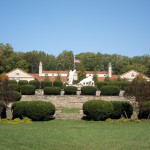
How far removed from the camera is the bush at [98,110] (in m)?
24.2

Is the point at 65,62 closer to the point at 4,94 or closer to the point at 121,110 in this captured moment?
the point at 121,110

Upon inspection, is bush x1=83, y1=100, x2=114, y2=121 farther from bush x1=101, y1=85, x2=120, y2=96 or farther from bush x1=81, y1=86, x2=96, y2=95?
bush x1=81, y1=86, x2=96, y2=95

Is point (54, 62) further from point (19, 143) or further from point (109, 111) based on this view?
point (19, 143)

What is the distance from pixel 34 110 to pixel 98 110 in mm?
4519

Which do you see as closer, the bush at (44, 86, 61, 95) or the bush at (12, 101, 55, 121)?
the bush at (12, 101, 55, 121)

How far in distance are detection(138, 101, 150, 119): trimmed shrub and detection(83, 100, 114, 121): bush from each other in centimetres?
238

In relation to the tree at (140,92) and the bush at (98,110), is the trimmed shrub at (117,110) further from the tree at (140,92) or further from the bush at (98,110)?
the tree at (140,92)

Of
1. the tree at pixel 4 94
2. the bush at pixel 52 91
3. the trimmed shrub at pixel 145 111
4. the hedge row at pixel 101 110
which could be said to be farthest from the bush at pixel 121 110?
the bush at pixel 52 91

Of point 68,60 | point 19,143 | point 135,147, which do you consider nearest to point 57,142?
point 19,143

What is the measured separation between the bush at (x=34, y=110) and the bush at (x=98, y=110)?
2.65 metres

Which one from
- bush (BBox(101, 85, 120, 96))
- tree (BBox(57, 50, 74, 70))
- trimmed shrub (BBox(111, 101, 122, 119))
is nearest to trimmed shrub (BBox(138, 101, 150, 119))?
trimmed shrub (BBox(111, 101, 122, 119))

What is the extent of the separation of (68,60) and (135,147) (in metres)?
97.7

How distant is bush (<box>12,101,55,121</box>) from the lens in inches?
944

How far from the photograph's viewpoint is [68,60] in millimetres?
108750
